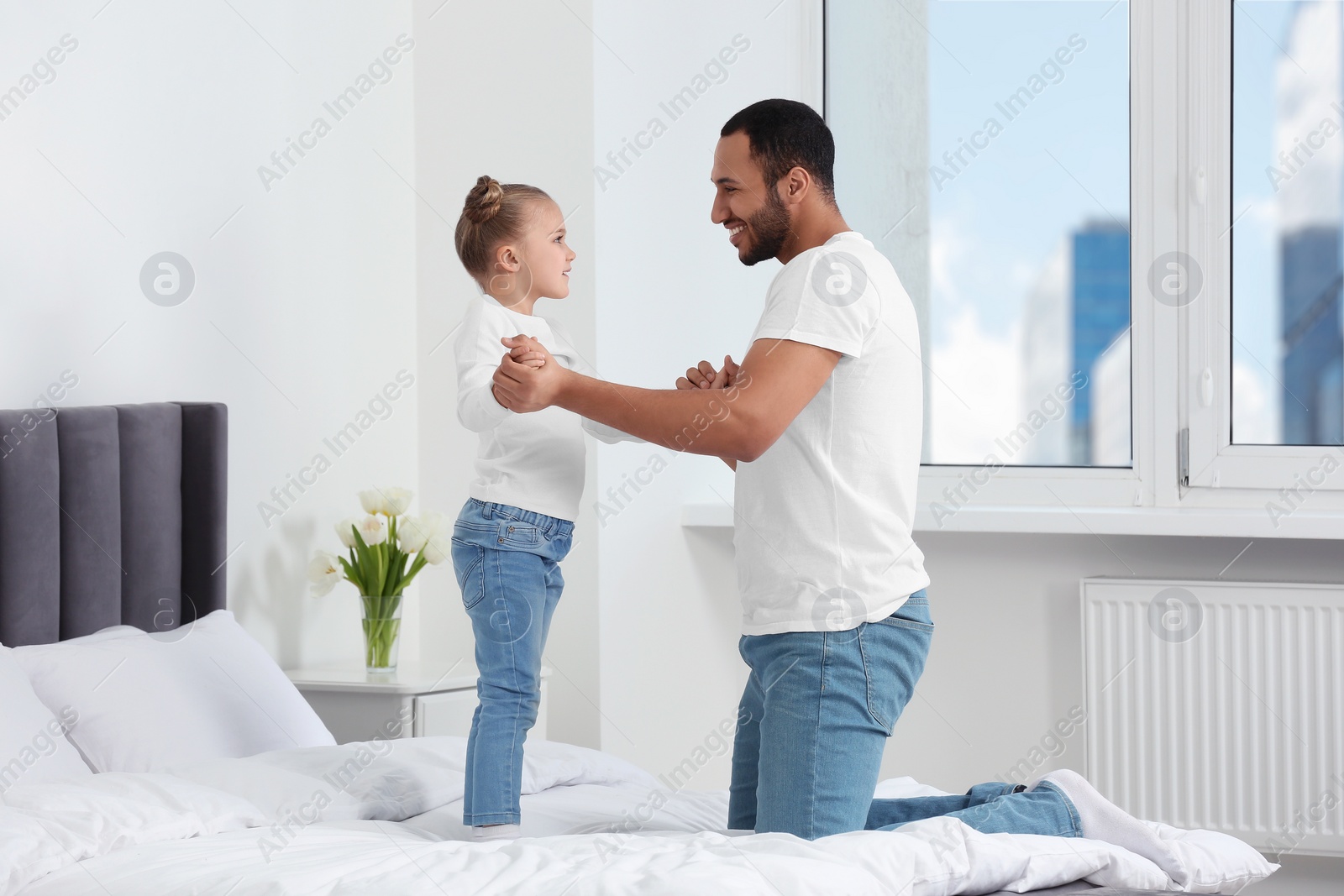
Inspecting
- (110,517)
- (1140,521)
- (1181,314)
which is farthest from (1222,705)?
(110,517)

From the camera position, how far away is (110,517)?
2150 millimetres

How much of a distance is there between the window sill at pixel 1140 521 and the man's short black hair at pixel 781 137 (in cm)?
151

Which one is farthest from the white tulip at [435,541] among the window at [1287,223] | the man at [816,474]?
the window at [1287,223]

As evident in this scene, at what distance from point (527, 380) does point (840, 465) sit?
15.5 inches

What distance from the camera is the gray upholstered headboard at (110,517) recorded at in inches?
78.7

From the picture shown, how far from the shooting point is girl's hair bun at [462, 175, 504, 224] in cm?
192

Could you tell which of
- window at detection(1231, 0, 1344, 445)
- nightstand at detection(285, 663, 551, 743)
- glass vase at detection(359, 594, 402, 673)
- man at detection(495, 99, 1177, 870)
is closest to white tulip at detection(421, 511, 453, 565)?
glass vase at detection(359, 594, 402, 673)

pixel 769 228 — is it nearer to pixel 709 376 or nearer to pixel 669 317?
pixel 709 376

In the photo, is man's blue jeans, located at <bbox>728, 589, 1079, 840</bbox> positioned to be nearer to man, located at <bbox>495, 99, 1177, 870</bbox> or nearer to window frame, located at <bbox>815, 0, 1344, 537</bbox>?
man, located at <bbox>495, 99, 1177, 870</bbox>

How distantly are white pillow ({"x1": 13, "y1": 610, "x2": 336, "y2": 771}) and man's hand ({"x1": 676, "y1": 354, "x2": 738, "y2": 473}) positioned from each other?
0.92 m

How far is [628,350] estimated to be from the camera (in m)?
2.98

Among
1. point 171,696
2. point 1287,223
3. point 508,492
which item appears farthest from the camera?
point 1287,223

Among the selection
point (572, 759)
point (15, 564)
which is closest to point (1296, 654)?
point (572, 759)

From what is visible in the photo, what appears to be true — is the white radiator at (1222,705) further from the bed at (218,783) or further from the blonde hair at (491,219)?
the blonde hair at (491,219)
